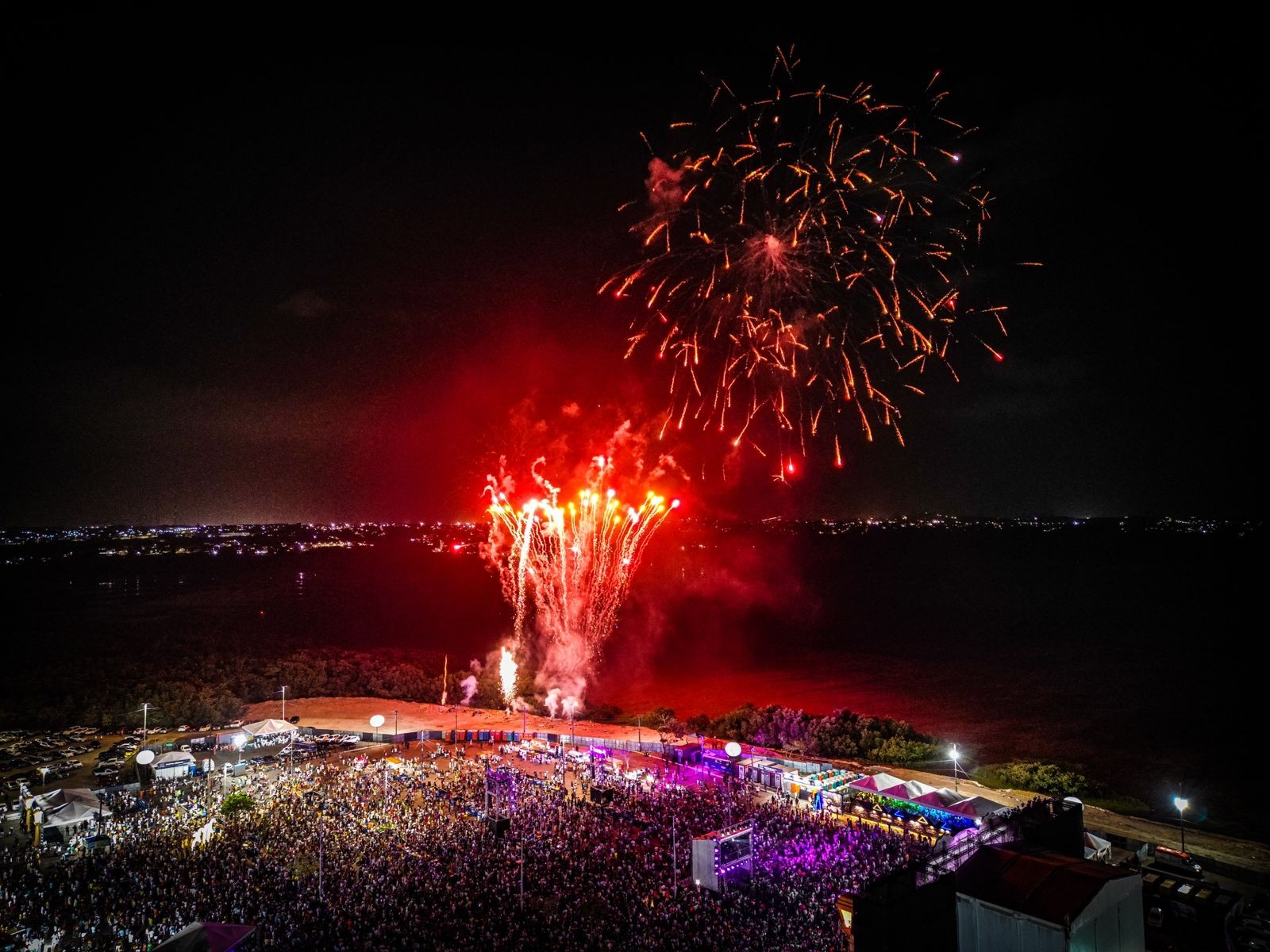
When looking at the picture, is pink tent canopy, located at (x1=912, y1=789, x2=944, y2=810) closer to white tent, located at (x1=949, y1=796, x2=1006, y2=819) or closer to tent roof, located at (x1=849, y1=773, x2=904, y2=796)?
white tent, located at (x1=949, y1=796, x2=1006, y2=819)

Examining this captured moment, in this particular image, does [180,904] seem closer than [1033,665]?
Yes

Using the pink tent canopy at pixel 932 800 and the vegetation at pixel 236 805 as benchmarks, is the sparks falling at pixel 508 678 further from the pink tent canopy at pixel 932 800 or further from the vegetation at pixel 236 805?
the pink tent canopy at pixel 932 800

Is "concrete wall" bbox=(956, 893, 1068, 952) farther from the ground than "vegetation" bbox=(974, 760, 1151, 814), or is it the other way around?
"concrete wall" bbox=(956, 893, 1068, 952)

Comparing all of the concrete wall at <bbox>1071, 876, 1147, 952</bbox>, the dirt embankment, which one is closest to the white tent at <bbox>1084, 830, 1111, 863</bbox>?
the dirt embankment

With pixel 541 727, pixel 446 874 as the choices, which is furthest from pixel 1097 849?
pixel 541 727

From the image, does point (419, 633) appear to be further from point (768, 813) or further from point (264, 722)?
point (768, 813)

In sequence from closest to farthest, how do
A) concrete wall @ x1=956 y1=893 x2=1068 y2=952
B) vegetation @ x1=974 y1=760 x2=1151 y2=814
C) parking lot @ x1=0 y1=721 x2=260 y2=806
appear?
concrete wall @ x1=956 y1=893 x2=1068 y2=952, vegetation @ x1=974 y1=760 x2=1151 y2=814, parking lot @ x1=0 y1=721 x2=260 y2=806

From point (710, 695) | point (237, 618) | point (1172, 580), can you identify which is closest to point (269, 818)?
point (710, 695)
